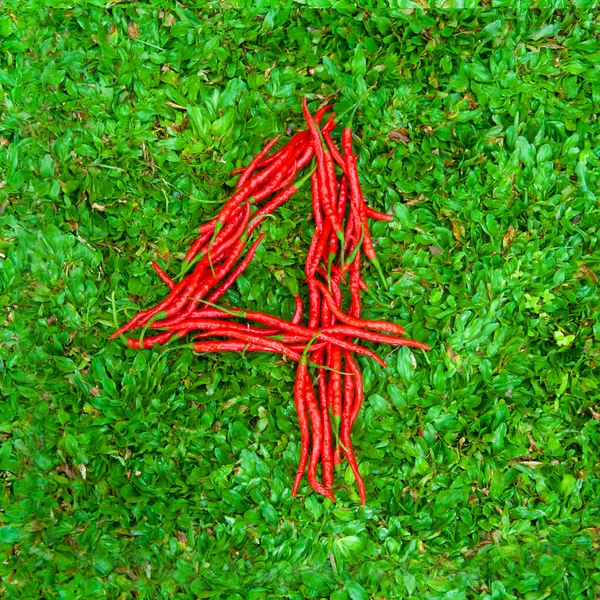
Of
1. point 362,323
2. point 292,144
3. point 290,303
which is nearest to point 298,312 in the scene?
point 290,303

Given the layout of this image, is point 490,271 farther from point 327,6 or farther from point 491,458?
point 327,6

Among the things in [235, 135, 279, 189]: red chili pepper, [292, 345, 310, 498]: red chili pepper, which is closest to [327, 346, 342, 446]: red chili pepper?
[292, 345, 310, 498]: red chili pepper

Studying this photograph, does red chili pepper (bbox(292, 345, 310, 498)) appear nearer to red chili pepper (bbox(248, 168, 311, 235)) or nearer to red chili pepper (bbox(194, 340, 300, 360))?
red chili pepper (bbox(194, 340, 300, 360))

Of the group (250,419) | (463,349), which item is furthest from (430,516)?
(250,419)

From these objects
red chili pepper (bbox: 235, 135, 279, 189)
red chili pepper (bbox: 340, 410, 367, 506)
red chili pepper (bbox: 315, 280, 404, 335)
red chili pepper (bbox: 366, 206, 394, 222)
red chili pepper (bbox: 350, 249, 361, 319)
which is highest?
red chili pepper (bbox: 235, 135, 279, 189)

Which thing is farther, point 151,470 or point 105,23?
point 105,23

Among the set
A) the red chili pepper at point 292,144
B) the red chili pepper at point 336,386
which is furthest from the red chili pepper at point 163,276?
the red chili pepper at point 336,386

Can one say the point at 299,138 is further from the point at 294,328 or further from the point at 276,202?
the point at 294,328
